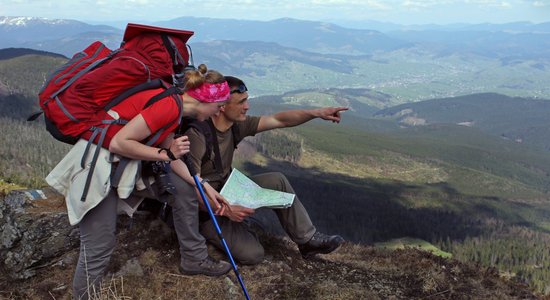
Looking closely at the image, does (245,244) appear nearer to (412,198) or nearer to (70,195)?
(70,195)

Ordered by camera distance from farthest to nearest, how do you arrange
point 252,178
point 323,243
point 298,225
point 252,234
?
point 252,178
point 252,234
point 323,243
point 298,225

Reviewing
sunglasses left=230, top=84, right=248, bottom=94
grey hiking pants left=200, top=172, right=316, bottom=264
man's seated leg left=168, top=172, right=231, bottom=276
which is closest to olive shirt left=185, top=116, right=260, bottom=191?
man's seated leg left=168, top=172, right=231, bottom=276

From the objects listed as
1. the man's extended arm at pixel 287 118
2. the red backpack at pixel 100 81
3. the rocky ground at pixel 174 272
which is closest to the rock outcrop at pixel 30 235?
the rocky ground at pixel 174 272

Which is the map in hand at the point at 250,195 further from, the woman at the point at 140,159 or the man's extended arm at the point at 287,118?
the man's extended arm at the point at 287,118

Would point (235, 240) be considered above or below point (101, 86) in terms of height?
below

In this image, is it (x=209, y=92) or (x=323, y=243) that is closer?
(x=209, y=92)

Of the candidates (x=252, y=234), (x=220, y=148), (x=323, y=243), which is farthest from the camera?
(x=252, y=234)

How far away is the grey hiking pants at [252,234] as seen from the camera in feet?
27.9

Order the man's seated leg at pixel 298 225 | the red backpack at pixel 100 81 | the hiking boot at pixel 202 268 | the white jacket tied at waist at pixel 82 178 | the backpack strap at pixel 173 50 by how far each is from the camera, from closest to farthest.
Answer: the red backpack at pixel 100 81, the white jacket tied at waist at pixel 82 178, the backpack strap at pixel 173 50, the hiking boot at pixel 202 268, the man's seated leg at pixel 298 225

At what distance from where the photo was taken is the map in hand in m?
7.86

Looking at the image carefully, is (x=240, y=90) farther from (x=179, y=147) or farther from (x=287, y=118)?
(x=179, y=147)

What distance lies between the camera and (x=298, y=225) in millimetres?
8773

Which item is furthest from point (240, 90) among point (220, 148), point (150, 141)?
point (150, 141)

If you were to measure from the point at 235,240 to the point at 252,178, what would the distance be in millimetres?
1461
